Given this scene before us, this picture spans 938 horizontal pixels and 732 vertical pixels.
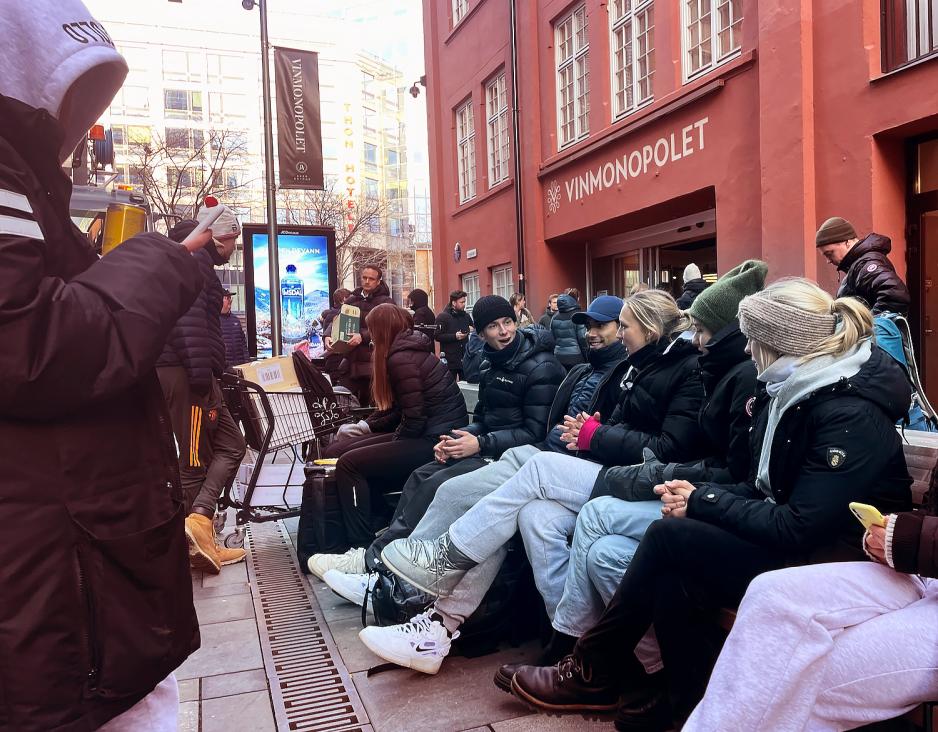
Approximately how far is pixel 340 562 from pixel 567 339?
15.7 feet

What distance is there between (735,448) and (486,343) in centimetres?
197

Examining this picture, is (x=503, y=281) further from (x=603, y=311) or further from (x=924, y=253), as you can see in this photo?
(x=603, y=311)

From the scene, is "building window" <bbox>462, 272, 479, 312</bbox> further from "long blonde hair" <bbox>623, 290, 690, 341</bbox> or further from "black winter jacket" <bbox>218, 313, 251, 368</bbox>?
"long blonde hair" <bbox>623, 290, 690, 341</bbox>

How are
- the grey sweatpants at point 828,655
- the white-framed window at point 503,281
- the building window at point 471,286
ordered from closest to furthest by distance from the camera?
1. the grey sweatpants at point 828,655
2. the white-framed window at point 503,281
3. the building window at point 471,286

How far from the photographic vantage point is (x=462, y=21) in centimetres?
1736

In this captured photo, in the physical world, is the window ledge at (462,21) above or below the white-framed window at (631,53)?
above

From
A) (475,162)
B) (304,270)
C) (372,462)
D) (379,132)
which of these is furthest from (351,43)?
(372,462)

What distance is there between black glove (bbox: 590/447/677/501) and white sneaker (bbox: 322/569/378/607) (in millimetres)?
1422

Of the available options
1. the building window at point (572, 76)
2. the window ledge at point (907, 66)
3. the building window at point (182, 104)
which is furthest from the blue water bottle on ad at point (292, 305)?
the building window at point (182, 104)

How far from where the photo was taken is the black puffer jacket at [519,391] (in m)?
4.56

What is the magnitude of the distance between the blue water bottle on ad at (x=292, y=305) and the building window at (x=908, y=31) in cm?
869

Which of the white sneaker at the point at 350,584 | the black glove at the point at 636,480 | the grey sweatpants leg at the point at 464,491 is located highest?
the black glove at the point at 636,480

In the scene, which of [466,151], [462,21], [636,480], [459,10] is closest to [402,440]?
[636,480]

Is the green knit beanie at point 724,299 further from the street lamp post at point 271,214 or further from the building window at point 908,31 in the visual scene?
the street lamp post at point 271,214
